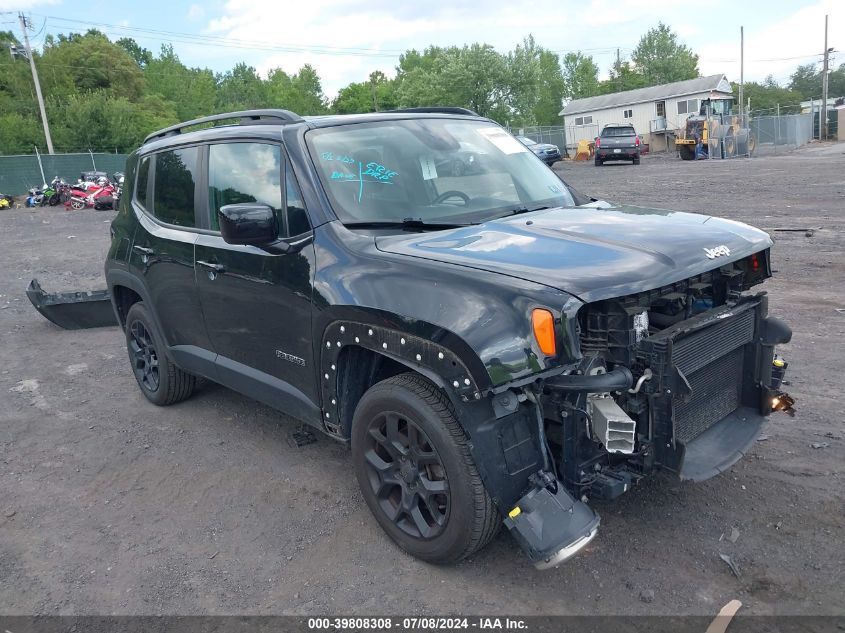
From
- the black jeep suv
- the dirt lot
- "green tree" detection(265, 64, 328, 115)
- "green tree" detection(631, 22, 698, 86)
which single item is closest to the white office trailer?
"green tree" detection(631, 22, 698, 86)

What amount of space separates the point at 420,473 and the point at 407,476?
8 cm

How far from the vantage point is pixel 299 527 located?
3676 millimetres

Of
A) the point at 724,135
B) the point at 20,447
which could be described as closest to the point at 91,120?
the point at 724,135

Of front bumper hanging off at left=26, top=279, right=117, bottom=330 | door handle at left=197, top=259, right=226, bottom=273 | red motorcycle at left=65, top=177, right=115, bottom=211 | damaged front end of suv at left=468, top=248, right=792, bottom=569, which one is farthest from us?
red motorcycle at left=65, top=177, right=115, bottom=211

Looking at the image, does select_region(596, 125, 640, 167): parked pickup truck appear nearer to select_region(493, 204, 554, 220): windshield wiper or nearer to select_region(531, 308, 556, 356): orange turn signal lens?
select_region(493, 204, 554, 220): windshield wiper

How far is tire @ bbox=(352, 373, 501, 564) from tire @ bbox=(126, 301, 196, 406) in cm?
240

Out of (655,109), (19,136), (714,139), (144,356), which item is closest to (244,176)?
(144,356)

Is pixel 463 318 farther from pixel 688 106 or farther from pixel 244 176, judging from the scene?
pixel 688 106

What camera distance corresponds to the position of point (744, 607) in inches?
111

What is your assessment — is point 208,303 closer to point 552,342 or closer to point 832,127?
point 552,342

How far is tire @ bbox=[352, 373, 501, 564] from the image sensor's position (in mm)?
2910

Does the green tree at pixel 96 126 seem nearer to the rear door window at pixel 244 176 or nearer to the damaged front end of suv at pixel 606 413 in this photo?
the rear door window at pixel 244 176

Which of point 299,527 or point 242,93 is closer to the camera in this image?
point 299,527

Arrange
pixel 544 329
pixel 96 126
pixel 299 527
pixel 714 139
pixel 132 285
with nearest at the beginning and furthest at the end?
pixel 544 329
pixel 299 527
pixel 132 285
pixel 714 139
pixel 96 126
